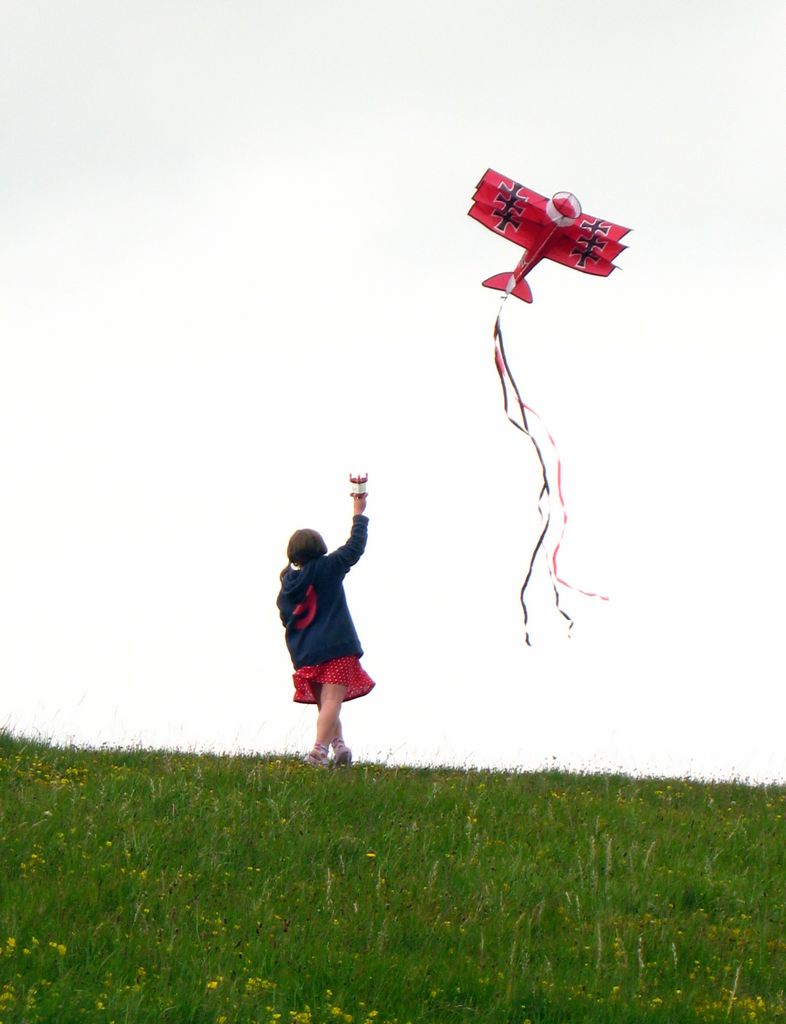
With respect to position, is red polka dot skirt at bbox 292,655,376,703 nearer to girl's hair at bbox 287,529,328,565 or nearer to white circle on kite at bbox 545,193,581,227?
girl's hair at bbox 287,529,328,565

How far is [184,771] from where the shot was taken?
10.1m

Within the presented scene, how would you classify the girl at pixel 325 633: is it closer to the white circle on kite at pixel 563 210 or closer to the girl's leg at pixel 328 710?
the girl's leg at pixel 328 710

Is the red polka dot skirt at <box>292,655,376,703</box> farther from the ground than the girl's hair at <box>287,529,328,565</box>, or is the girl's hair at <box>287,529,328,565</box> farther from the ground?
the girl's hair at <box>287,529,328,565</box>

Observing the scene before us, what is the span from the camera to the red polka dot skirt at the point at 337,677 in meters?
11.0

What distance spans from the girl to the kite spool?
3 cm

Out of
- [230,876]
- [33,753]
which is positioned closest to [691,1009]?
[230,876]

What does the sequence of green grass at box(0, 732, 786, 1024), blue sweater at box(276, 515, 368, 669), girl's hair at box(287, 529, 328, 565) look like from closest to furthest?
green grass at box(0, 732, 786, 1024) → blue sweater at box(276, 515, 368, 669) → girl's hair at box(287, 529, 328, 565)

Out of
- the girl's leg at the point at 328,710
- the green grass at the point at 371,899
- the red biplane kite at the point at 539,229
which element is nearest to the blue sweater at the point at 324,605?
the girl's leg at the point at 328,710

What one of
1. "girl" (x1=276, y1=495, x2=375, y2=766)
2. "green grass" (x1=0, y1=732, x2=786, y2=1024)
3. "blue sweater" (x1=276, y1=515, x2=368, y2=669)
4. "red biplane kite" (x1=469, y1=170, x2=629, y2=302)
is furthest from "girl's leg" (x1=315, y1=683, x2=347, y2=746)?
"red biplane kite" (x1=469, y1=170, x2=629, y2=302)

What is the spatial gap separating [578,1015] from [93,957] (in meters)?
2.11

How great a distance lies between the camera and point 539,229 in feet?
32.6

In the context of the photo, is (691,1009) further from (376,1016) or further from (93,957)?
(93,957)

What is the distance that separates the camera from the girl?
Result: 1103 centimetres

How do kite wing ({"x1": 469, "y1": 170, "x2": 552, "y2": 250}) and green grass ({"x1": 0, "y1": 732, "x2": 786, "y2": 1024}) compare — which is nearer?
green grass ({"x1": 0, "y1": 732, "x2": 786, "y2": 1024})
